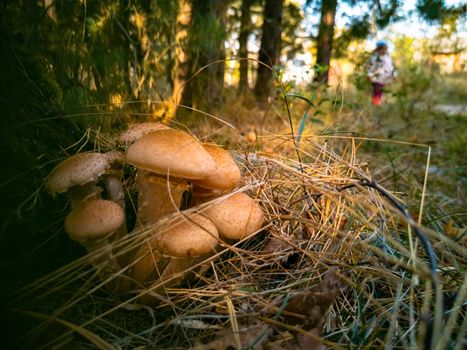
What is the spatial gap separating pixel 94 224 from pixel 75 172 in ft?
0.63

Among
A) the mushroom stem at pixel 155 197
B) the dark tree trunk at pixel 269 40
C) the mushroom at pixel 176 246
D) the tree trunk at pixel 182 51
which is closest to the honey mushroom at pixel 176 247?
the mushroom at pixel 176 246

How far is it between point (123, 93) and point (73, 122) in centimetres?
87

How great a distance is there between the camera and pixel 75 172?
1152mm

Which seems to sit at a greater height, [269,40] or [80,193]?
[269,40]

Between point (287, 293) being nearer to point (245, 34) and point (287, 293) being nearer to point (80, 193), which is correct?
point (80, 193)

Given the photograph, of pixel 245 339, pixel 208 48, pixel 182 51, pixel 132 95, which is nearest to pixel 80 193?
pixel 245 339

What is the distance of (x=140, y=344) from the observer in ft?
3.67

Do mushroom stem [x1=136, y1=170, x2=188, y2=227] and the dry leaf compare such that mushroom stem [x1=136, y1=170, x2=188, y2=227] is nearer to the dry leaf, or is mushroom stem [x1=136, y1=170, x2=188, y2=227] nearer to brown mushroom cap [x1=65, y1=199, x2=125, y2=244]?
brown mushroom cap [x1=65, y1=199, x2=125, y2=244]

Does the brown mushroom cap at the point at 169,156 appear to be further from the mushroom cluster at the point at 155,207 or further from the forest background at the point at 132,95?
the forest background at the point at 132,95

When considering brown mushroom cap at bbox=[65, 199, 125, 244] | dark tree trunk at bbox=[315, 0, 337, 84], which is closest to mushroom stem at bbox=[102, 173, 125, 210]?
brown mushroom cap at bbox=[65, 199, 125, 244]

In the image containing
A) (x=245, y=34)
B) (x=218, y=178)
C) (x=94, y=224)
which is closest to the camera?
(x=94, y=224)

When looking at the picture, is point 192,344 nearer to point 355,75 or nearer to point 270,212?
point 270,212

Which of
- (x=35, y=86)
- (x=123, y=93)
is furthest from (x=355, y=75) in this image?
(x=35, y=86)

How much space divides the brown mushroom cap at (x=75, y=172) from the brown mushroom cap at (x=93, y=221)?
0.09 metres
